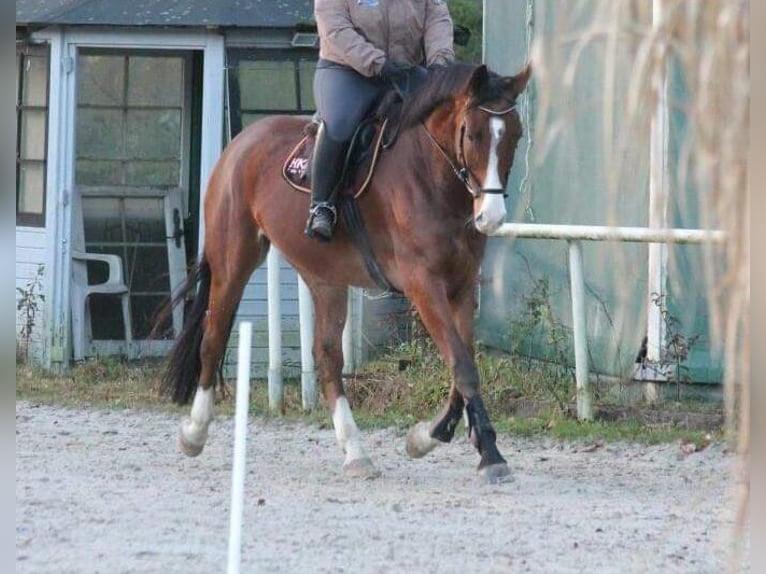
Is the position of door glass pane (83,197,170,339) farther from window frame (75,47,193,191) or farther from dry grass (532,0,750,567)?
dry grass (532,0,750,567)

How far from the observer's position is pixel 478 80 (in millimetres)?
7742

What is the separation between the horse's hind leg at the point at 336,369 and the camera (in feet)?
27.4

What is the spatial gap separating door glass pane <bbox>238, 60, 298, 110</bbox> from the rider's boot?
3.55 metres

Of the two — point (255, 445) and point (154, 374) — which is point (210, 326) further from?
point (154, 374)

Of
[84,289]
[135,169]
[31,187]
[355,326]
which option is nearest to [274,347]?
[355,326]

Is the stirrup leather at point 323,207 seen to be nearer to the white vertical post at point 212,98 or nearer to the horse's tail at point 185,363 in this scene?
the horse's tail at point 185,363

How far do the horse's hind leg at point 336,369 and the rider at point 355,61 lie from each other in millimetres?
684

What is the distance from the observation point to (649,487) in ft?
26.2

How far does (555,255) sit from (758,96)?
8003 mm

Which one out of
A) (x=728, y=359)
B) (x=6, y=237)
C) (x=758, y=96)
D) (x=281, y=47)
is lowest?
(x=728, y=359)

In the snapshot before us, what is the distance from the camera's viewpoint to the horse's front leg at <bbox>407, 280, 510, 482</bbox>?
7.77 meters

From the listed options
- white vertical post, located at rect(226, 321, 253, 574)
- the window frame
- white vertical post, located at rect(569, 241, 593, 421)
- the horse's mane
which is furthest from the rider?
the window frame

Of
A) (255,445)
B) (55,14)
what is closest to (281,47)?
(55,14)

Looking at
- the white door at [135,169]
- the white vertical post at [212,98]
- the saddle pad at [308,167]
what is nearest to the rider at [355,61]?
the saddle pad at [308,167]
